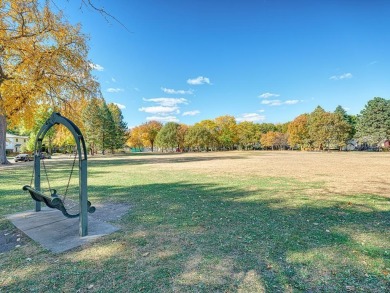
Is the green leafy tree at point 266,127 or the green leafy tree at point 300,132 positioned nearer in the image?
the green leafy tree at point 300,132

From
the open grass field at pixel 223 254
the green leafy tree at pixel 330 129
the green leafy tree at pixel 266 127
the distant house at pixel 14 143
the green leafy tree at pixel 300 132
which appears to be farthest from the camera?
the green leafy tree at pixel 266 127

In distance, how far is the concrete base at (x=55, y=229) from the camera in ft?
12.7

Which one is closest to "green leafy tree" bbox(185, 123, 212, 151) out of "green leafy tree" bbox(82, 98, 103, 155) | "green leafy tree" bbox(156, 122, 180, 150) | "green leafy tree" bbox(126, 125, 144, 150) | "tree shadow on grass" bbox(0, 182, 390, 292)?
"green leafy tree" bbox(156, 122, 180, 150)

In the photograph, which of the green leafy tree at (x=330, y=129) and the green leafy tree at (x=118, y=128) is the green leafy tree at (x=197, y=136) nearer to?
the green leafy tree at (x=118, y=128)

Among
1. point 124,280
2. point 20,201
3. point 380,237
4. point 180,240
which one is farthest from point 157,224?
point 20,201

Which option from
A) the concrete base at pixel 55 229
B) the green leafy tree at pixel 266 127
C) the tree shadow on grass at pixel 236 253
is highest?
the green leafy tree at pixel 266 127

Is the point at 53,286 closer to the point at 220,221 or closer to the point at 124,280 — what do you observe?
the point at 124,280

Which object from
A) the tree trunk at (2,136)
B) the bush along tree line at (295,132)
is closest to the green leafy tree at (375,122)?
the bush along tree line at (295,132)

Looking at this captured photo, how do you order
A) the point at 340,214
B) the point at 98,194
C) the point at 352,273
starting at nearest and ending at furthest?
the point at 352,273 → the point at 340,214 → the point at 98,194

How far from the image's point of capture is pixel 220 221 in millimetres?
5051

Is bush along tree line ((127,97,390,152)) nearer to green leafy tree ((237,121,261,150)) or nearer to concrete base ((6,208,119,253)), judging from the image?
green leafy tree ((237,121,261,150))

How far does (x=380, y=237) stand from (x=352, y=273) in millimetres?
1672

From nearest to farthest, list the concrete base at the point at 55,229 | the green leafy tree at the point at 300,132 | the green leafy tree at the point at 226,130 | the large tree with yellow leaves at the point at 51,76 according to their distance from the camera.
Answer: the concrete base at the point at 55,229 < the large tree with yellow leaves at the point at 51,76 < the green leafy tree at the point at 300,132 < the green leafy tree at the point at 226,130

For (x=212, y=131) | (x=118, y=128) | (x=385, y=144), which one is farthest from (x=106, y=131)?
(x=385, y=144)
